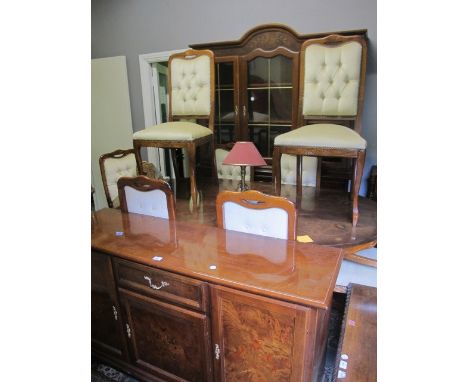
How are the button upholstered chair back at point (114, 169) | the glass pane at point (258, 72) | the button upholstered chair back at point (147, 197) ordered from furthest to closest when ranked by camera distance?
the glass pane at point (258, 72)
the button upholstered chair back at point (114, 169)
the button upholstered chair back at point (147, 197)

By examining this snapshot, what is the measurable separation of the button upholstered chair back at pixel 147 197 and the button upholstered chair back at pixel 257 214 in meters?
0.30

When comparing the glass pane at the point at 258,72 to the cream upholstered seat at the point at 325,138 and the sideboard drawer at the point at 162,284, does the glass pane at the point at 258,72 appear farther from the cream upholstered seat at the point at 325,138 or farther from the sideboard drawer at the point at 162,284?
the sideboard drawer at the point at 162,284

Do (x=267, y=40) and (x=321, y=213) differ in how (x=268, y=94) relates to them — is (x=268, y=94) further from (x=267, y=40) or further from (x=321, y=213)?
(x=321, y=213)

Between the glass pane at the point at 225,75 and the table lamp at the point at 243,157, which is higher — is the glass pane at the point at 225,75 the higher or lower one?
the higher one

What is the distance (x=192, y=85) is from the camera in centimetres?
239

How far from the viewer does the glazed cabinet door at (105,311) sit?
1266 millimetres

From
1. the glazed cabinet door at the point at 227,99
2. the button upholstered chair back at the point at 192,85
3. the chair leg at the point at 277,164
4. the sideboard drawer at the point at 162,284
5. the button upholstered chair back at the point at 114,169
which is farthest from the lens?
the glazed cabinet door at the point at 227,99

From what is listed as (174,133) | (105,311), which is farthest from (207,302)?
A: (174,133)

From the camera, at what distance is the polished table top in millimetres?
943

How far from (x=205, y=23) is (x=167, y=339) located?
2.96 meters

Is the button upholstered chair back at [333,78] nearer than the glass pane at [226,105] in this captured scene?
Yes

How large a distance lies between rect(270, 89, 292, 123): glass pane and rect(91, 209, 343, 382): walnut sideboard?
1.55 meters

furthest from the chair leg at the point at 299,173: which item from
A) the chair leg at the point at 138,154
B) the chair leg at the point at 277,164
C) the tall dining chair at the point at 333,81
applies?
the chair leg at the point at 138,154
